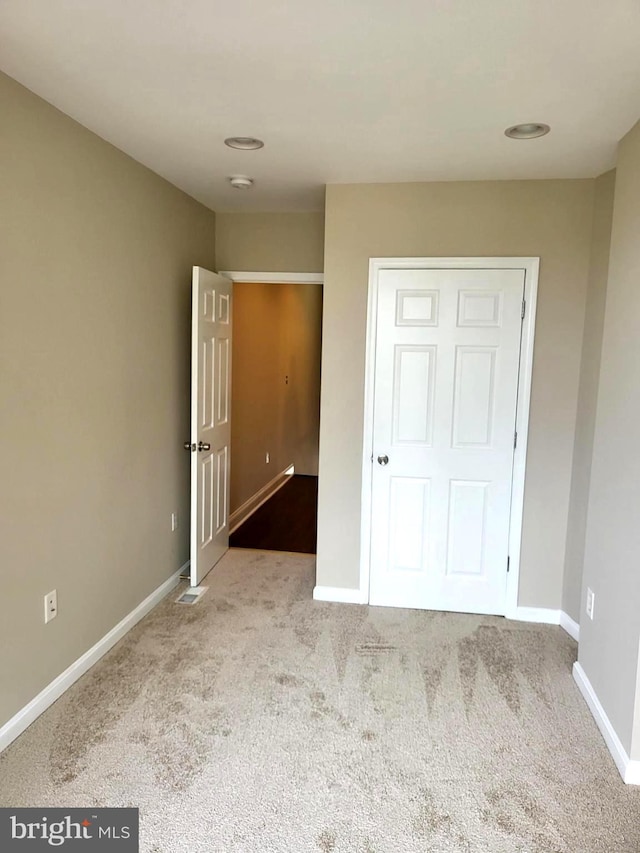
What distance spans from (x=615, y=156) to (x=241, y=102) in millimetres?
1693

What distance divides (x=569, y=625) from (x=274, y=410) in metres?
3.77

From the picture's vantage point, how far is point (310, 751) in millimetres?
2121

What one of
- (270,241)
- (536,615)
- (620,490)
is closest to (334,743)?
(620,490)

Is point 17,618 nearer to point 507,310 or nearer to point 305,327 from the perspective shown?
point 507,310

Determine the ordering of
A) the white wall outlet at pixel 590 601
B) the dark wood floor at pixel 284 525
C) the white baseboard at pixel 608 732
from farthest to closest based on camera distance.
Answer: the dark wood floor at pixel 284 525 → the white wall outlet at pixel 590 601 → the white baseboard at pixel 608 732

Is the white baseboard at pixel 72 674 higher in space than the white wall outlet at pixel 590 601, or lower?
lower

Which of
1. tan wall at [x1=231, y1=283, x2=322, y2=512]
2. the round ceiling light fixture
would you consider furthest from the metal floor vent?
the round ceiling light fixture

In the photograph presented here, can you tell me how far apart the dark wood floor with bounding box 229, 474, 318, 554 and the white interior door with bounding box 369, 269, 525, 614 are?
116cm

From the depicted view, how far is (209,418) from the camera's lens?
3617 mm

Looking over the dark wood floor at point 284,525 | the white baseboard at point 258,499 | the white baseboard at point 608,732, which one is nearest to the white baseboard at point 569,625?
the white baseboard at point 608,732

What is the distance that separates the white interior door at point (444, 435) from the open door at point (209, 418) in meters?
1.04

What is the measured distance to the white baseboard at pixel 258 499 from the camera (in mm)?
4910

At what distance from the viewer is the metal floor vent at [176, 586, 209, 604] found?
132 inches

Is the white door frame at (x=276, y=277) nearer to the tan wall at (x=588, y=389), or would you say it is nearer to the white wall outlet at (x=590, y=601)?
the tan wall at (x=588, y=389)
